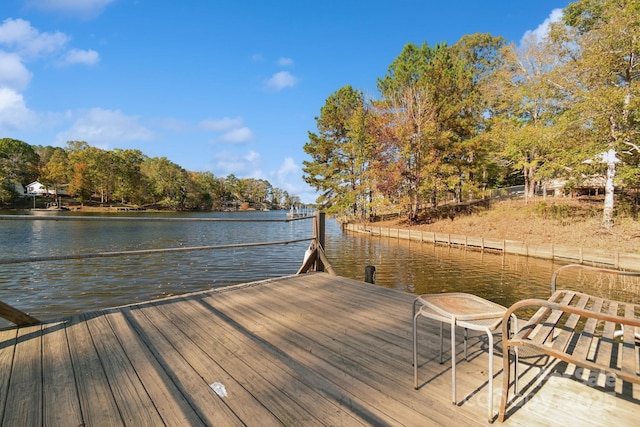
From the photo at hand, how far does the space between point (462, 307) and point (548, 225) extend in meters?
17.0

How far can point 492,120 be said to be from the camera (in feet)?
75.0

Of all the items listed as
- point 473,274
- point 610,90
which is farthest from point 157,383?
point 610,90

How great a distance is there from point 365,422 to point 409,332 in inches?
53.4

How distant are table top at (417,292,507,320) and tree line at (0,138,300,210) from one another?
6818 centimetres

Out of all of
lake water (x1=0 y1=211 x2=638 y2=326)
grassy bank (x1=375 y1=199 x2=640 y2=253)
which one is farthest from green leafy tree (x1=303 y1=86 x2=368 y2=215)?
lake water (x1=0 y1=211 x2=638 y2=326)

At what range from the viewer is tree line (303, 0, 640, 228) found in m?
12.4

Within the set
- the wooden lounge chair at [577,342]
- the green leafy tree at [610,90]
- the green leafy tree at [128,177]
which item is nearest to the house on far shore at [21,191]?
the green leafy tree at [128,177]

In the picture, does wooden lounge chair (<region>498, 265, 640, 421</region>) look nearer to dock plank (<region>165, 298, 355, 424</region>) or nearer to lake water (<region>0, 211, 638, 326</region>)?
dock plank (<region>165, 298, 355, 424</region>)

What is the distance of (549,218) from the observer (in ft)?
51.5

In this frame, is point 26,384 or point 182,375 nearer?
point 26,384

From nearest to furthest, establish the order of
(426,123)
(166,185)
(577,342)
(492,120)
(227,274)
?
(577,342) < (227,274) < (426,123) < (492,120) < (166,185)

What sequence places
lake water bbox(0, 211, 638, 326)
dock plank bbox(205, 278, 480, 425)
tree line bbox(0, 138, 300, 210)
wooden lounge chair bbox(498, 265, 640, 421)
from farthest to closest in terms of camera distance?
1. tree line bbox(0, 138, 300, 210)
2. lake water bbox(0, 211, 638, 326)
3. dock plank bbox(205, 278, 480, 425)
4. wooden lounge chair bbox(498, 265, 640, 421)

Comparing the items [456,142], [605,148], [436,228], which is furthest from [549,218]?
[456,142]

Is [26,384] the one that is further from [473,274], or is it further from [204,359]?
[473,274]
